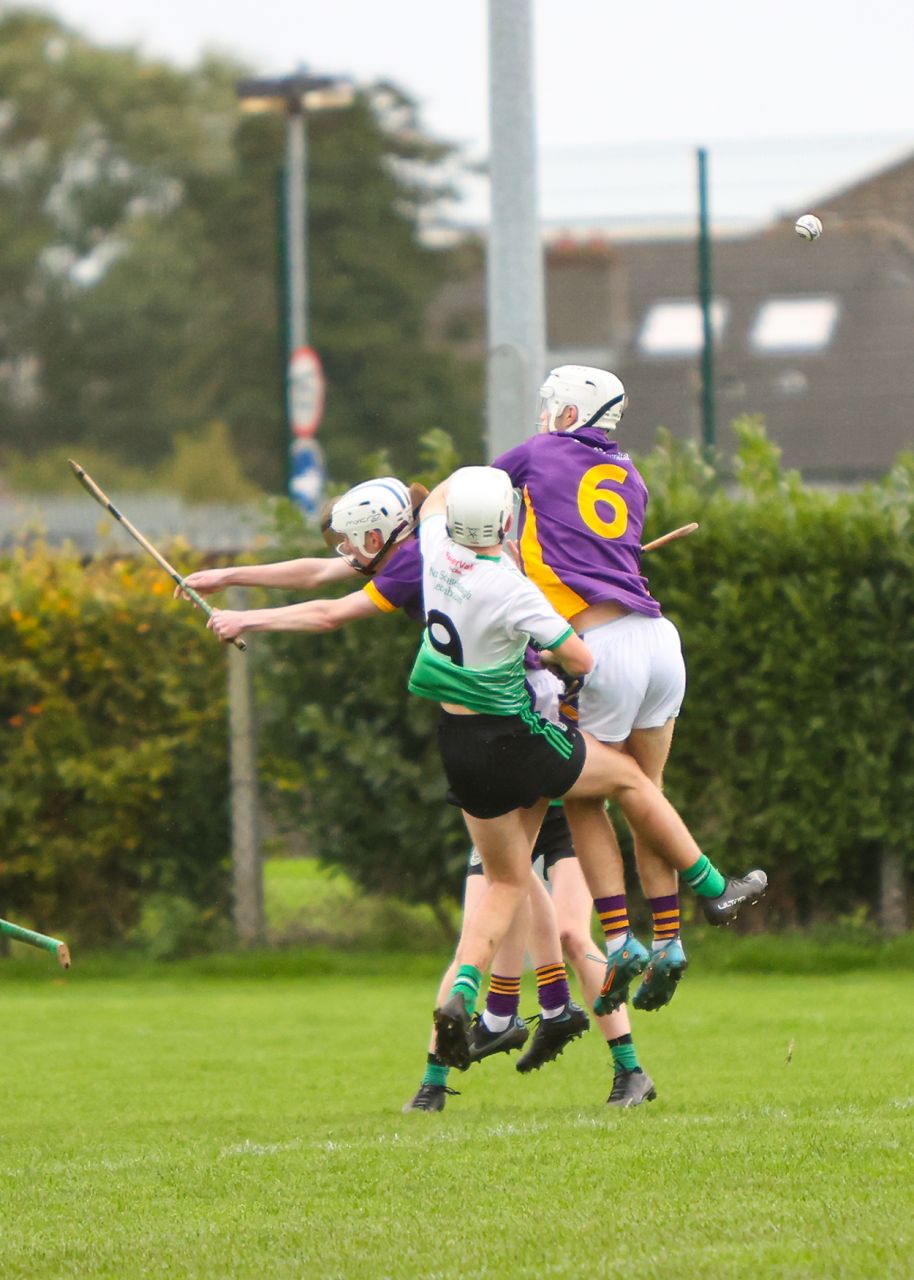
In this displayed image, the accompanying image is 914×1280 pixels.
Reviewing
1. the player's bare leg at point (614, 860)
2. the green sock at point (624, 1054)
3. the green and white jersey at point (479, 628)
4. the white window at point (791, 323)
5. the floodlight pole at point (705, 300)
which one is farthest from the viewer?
the white window at point (791, 323)

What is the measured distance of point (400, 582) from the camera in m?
7.18

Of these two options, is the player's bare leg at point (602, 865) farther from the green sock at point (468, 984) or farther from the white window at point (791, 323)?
the white window at point (791, 323)

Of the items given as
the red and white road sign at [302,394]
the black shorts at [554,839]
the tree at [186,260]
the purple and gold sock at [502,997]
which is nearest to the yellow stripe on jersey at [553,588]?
the black shorts at [554,839]

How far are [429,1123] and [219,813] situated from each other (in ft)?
19.3

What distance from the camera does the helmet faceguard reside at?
7.25 meters

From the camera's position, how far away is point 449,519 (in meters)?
6.76

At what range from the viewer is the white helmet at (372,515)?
7.25 m

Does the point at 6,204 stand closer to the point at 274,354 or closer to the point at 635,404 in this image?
the point at 274,354

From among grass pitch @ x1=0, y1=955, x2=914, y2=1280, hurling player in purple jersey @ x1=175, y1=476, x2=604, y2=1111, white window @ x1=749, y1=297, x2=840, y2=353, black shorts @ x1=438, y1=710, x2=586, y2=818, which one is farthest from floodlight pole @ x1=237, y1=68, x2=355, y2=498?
white window @ x1=749, y1=297, x2=840, y2=353

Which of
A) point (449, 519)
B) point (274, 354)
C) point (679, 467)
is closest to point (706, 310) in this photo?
point (679, 467)

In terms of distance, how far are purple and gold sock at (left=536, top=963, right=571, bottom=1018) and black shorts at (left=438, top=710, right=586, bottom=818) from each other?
0.91 m

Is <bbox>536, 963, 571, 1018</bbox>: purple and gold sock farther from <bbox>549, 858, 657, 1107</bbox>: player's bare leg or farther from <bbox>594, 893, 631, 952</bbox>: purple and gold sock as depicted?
<bbox>594, 893, 631, 952</bbox>: purple and gold sock

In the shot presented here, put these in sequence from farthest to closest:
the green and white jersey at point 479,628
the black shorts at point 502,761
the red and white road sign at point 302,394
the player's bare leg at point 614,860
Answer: the red and white road sign at point 302,394 < the player's bare leg at point 614,860 < the black shorts at point 502,761 < the green and white jersey at point 479,628

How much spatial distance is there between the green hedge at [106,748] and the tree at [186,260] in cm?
3782
